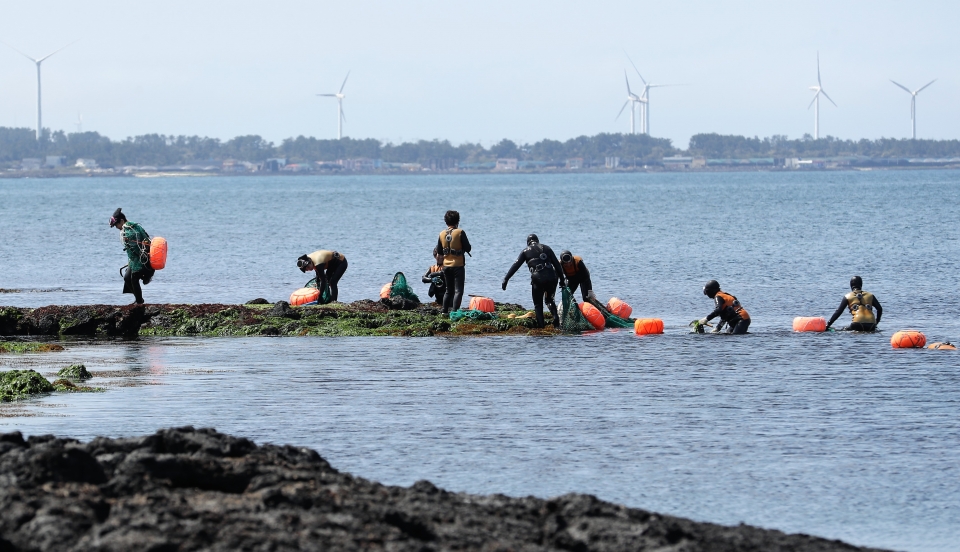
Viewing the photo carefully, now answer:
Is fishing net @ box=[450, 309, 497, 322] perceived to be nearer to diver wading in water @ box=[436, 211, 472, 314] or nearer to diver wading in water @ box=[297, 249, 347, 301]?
diver wading in water @ box=[436, 211, 472, 314]

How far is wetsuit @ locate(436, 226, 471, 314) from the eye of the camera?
22703mm

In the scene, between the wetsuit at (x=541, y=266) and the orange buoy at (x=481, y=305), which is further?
the orange buoy at (x=481, y=305)

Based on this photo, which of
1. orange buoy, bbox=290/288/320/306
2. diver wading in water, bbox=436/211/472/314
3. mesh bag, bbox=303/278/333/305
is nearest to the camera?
diver wading in water, bbox=436/211/472/314

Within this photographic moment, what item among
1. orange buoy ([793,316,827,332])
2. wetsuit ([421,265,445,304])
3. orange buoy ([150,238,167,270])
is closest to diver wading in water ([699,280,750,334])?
orange buoy ([793,316,827,332])

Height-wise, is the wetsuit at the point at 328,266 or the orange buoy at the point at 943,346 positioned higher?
the wetsuit at the point at 328,266

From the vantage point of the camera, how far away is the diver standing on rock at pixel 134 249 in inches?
904

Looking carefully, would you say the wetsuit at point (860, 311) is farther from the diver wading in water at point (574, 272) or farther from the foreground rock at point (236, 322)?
the foreground rock at point (236, 322)

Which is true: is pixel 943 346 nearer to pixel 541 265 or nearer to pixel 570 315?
pixel 570 315

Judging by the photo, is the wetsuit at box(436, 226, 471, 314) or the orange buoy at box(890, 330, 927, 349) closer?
the orange buoy at box(890, 330, 927, 349)

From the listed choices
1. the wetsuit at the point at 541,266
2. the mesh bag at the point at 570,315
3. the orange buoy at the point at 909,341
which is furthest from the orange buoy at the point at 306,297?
the orange buoy at the point at 909,341

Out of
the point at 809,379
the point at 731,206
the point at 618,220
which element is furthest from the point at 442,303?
the point at 731,206

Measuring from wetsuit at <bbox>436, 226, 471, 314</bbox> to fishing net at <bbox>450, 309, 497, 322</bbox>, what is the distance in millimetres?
196

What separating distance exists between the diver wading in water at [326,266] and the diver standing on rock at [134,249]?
103 inches

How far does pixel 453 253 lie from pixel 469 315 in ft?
4.36
